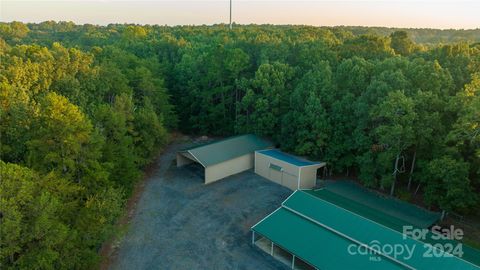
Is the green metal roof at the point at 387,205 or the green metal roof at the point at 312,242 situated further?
the green metal roof at the point at 387,205

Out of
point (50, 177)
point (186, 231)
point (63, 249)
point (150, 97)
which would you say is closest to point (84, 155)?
point (50, 177)

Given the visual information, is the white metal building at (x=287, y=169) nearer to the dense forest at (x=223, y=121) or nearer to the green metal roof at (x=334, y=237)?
the dense forest at (x=223, y=121)

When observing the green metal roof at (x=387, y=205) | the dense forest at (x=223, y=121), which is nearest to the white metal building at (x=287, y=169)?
the dense forest at (x=223, y=121)

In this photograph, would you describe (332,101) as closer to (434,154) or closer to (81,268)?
(434,154)

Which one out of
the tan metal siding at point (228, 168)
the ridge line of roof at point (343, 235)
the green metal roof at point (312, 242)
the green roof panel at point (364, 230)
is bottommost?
the tan metal siding at point (228, 168)

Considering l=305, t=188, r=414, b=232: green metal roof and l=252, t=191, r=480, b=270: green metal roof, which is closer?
l=252, t=191, r=480, b=270: green metal roof

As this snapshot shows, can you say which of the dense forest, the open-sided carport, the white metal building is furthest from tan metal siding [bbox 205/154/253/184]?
A: the dense forest

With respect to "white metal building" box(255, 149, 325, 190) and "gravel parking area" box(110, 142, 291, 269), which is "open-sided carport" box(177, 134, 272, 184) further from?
"white metal building" box(255, 149, 325, 190)
